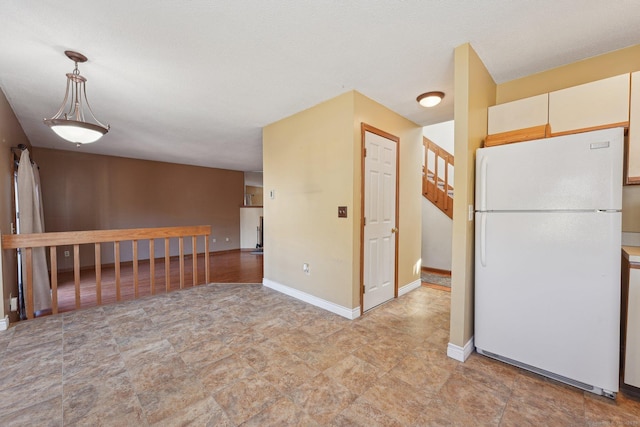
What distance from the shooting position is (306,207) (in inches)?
126

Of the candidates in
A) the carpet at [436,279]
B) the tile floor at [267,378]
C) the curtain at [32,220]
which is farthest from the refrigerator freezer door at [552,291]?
the curtain at [32,220]

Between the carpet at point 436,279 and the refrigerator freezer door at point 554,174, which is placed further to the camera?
the carpet at point 436,279

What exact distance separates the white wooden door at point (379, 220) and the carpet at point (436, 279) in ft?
3.63

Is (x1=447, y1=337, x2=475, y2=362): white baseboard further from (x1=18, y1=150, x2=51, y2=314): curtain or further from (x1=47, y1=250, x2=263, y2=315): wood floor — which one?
(x1=18, y1=150, x2=51, y2=314): curtain

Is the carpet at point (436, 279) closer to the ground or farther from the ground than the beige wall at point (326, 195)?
closer to the ground

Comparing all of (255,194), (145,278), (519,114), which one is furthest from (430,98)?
(255,194)

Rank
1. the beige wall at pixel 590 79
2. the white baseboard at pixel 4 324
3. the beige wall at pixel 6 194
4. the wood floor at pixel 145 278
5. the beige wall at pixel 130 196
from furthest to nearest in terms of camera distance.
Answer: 1. the beige wall at pixel 130 196
2. the wood floor at pixel 145 278
3. the beige wall at pixel 6 194
4. the white baseboard at pixel 4 324
5. the beige wall at pixel 590 79

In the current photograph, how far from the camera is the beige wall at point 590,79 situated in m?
1.93

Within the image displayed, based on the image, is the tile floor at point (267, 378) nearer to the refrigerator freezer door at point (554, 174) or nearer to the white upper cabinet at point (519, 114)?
the refrigerator freezer door at point (554, 174)

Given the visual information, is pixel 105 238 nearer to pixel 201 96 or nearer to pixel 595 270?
pixel 201 96

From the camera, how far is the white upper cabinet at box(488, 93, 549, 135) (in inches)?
81.3

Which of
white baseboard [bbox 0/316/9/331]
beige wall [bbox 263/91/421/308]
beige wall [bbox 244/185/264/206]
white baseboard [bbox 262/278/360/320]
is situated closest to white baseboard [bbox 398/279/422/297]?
beige wall [bbox 263/91/421/308]

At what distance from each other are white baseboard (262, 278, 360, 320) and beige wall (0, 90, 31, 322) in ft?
8.87

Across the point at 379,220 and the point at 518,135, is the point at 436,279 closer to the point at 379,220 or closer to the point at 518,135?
the point at 379,220
